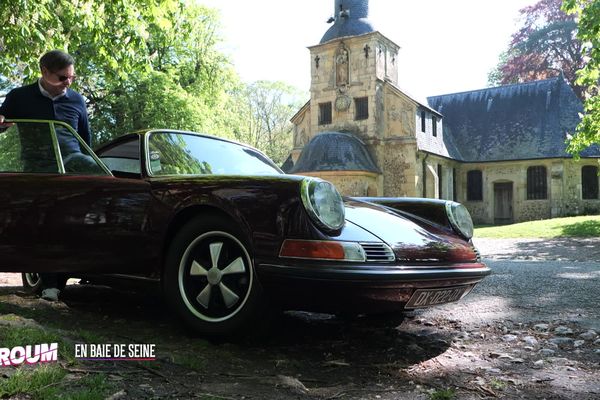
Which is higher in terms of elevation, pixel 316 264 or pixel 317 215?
pixel 317 215

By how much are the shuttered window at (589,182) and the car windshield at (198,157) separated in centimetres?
3324

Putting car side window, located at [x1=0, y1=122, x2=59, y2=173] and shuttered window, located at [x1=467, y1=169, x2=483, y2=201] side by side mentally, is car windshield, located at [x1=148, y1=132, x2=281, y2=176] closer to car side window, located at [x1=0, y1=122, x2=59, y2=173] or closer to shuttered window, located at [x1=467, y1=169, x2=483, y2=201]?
car side window, located at [x1=0, y1=122, x2=59, y2=173]

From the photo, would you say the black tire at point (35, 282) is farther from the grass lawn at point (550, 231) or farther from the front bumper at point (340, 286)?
the grass lawn at point (550, 231)

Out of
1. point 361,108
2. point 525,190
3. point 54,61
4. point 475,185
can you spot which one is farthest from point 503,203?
point 54,61

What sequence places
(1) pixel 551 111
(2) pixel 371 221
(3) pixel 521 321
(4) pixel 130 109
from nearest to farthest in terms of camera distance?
(2) pixel 371 221 < (3) pixel 521 321 < (4) pixel 130 109 < (1) pixel 551 111

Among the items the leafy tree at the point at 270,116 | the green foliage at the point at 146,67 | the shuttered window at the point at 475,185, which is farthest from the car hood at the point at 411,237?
the leafy tree at the point at 270,116

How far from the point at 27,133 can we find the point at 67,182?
0.58m

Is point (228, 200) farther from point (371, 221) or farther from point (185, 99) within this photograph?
point (185, 99)

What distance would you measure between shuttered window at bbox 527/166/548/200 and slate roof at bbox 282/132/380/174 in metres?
11.2

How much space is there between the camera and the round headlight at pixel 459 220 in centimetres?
391

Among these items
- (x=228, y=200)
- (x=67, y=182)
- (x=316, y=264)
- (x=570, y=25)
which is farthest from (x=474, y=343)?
(x=570, y=25)

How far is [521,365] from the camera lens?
2.98 metres

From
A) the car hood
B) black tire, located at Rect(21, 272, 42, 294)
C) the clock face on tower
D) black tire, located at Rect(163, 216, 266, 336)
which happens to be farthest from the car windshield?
the clock face on tower

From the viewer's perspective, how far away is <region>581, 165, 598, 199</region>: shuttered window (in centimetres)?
3183
